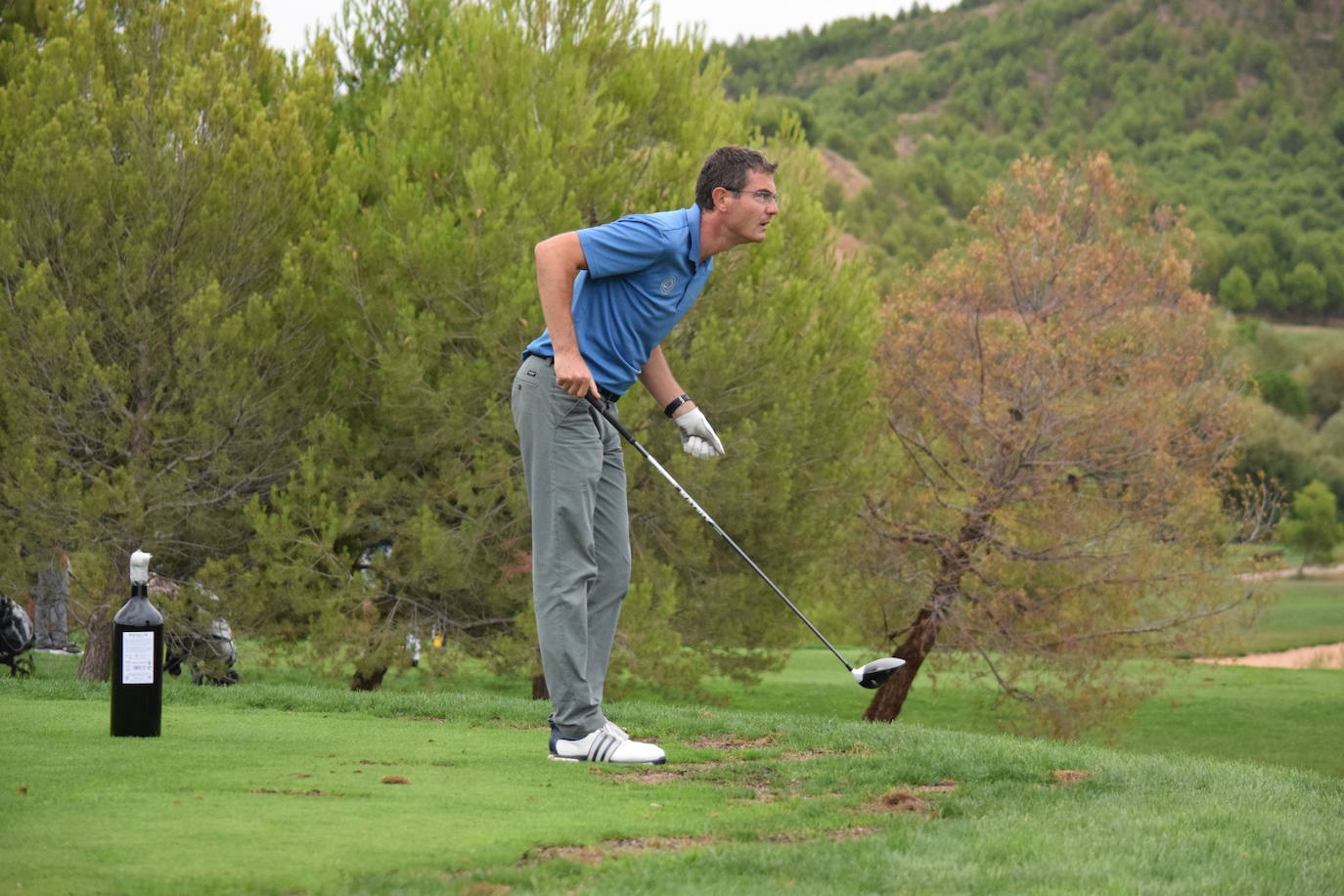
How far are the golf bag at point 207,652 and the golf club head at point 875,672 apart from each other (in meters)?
8.51

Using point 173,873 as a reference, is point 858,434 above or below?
below

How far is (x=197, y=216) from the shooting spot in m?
12.3

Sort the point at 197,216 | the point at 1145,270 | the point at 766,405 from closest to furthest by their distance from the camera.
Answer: the point at 197,216
the point at 766,405
the point at 1145,270

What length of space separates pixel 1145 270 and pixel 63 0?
15623 mm

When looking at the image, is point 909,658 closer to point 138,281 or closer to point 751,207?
point 138,281

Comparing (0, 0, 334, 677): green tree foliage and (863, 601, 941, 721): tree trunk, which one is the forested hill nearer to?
(863, 601, 941, 721): tree trunk

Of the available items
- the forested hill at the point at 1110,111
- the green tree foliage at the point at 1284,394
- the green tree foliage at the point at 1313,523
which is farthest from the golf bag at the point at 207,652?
the green tree foliage at the point at 1284,394

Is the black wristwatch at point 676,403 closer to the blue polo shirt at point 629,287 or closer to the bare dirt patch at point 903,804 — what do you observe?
the blue polo shirt at point 629,287

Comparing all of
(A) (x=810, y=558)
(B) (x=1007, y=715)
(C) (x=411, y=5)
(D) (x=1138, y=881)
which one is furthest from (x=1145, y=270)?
(D) (x=1138, y=881)

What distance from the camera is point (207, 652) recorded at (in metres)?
12.9

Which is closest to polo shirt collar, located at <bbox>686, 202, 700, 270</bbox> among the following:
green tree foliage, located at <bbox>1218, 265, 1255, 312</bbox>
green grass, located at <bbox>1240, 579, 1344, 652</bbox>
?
green grass, located at <bbox>1240, 579, 1344, 652</bbox>

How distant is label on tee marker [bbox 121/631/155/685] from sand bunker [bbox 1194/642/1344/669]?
3070cm

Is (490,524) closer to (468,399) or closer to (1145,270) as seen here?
(468,399)

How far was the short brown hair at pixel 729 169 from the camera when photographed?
198 inches
